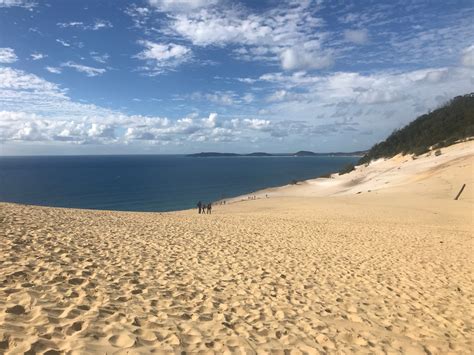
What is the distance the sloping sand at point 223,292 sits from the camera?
564cm

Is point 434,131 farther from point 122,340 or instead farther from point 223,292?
point 122,340

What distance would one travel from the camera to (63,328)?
5.27 meters

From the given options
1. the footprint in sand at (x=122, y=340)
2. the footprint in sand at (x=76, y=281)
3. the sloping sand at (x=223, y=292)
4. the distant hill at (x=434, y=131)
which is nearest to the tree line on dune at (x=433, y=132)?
the distant hill at (x=434, y=131)

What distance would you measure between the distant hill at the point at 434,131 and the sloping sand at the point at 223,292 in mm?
63830

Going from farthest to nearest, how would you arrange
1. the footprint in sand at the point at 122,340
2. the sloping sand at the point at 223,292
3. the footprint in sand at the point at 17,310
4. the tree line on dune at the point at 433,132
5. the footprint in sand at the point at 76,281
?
the tree line on dune at the point at 433,132 → the footprint in sand at the point at 76,281 → the sloping sand at the point at 223,292 → the footprint in sand at the point at 17,310 → the footprint in sand at the point at 122,340

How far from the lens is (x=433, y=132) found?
81875mm

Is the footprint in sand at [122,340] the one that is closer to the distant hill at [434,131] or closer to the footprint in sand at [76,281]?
the footprint in sand at [76,281]

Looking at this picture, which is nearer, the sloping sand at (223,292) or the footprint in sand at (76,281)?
the sloping sand at (223,292)

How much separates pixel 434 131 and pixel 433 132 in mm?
646

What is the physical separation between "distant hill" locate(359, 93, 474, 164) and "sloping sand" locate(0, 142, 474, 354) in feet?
209

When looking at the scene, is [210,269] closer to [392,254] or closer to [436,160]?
[392,254]

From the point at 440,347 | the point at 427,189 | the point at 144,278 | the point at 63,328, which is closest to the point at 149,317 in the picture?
the point at 63,328

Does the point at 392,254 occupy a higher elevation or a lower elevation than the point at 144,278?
lower

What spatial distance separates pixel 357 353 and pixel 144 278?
499cm
